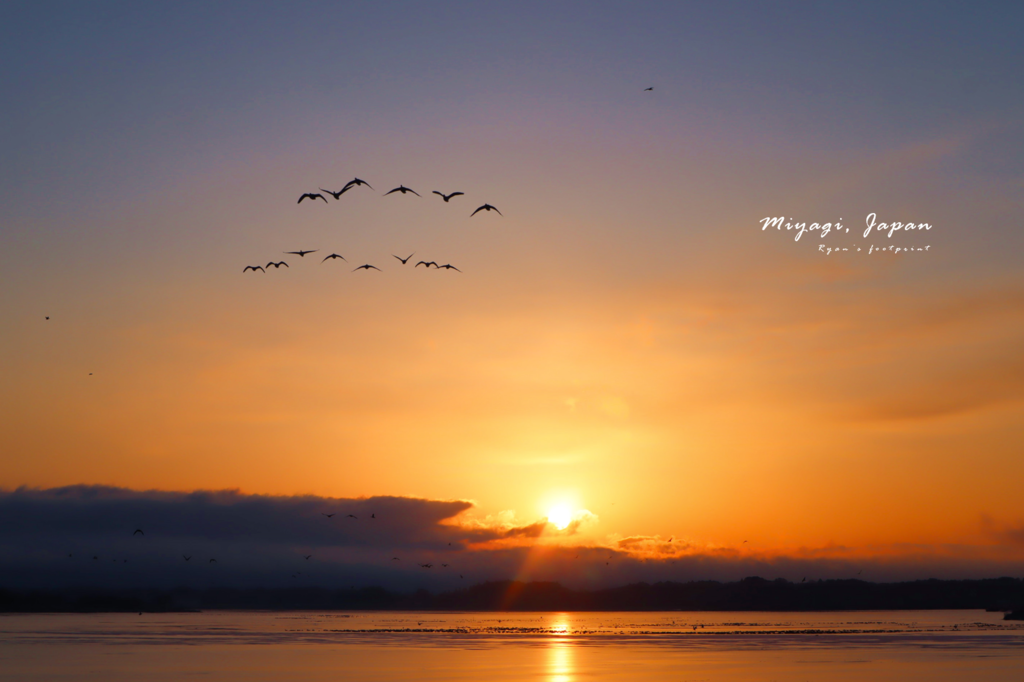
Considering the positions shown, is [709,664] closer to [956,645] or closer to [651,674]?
[651,674]

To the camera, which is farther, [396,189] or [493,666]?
[493,666]

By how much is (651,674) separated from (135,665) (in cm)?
3733

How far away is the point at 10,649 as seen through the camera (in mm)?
84375

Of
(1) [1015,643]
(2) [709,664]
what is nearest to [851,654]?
(2) [709,664]

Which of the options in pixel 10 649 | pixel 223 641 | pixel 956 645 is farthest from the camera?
pixel 223 641

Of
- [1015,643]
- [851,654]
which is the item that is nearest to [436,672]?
[851,654]

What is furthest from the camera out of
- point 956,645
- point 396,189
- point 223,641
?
point 223,641

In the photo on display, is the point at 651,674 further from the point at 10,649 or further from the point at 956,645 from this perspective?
the point at 10,649

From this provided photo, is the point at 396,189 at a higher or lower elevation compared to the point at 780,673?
higher

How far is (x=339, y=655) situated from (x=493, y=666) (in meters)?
18.9

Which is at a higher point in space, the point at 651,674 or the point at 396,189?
the point at 396,189

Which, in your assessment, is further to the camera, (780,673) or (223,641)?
(223,641)

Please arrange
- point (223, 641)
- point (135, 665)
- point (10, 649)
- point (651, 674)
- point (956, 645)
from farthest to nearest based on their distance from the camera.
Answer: point (223, 641) → point (956, 645) → point (10, 649) → point (135, 665) → point (651, 674)

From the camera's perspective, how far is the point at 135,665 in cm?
6581
